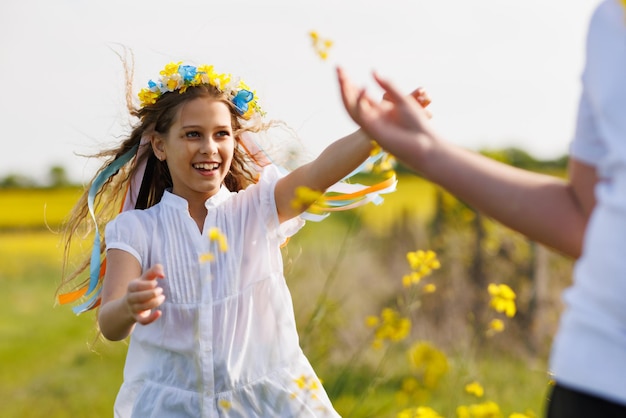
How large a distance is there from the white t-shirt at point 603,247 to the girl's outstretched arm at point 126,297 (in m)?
1.13

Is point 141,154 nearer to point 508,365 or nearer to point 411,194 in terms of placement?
point 508,365

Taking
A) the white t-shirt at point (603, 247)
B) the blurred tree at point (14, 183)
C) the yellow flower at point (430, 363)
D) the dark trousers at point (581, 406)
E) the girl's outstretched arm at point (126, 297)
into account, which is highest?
the white t-shirt at point (603, 247)

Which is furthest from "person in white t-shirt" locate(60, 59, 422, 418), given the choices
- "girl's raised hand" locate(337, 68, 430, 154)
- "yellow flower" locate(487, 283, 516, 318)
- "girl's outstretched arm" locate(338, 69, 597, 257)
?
"girl's outstretched arm" locate(338, 69, 597, 257)

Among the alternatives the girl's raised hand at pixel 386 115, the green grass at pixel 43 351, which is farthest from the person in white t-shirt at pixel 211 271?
the girl's raised hand at pixel 386 115

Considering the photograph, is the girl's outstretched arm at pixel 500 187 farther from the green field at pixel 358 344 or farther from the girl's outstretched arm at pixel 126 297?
the green field at pixel 358 344

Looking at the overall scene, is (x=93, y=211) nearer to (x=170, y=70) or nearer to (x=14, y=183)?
(x=170, y=70)

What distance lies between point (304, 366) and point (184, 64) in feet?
3.89

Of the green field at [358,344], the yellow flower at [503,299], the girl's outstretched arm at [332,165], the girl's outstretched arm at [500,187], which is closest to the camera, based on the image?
the girl's outstretched arm at [500,187]

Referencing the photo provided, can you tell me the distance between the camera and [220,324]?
3303mm

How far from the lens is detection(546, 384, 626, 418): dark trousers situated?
1.71 meters

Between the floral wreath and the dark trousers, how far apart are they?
2.12 m

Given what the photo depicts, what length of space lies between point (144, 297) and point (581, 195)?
1.24m

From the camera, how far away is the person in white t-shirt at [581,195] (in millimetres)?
1706

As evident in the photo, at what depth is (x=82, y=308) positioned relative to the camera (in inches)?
144
